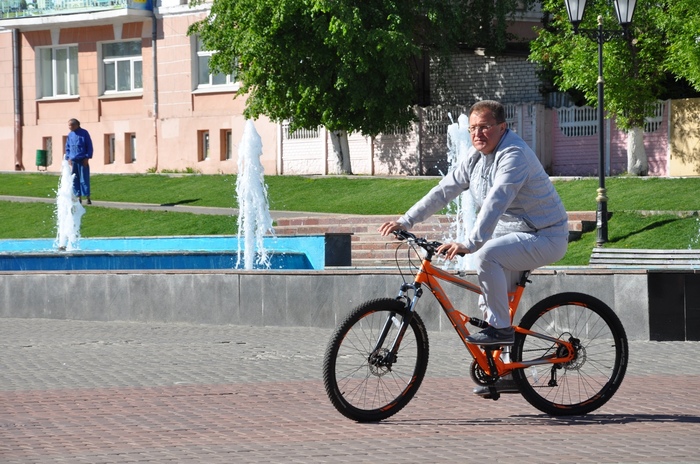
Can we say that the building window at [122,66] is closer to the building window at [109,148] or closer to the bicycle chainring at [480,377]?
the building window at [109,148]

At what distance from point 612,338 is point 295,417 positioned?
73.7 inches

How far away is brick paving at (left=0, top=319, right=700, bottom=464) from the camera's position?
7.22m

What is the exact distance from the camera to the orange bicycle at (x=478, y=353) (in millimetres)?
8070

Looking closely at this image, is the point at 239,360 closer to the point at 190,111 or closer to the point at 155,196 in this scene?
the point at 155,196

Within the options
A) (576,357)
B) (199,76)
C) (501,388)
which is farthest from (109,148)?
(501,388)

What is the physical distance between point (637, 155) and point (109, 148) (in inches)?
726

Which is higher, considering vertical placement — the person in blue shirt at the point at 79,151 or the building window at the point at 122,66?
the building window at the point at 122,66

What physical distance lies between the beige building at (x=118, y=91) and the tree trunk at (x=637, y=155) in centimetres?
1175

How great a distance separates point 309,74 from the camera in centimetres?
3641

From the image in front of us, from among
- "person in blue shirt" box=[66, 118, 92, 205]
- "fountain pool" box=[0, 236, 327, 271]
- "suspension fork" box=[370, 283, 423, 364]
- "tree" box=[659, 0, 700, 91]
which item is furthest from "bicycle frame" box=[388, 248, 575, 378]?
"tree" box=[659, 0, 700, 91]

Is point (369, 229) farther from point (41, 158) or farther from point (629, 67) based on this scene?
point (41, 158)

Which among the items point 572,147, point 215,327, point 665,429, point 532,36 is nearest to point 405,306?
point 665,429

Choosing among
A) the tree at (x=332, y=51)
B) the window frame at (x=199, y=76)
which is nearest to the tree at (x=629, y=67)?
the tree at (x=332, y=51)

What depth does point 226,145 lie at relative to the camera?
43094mm
